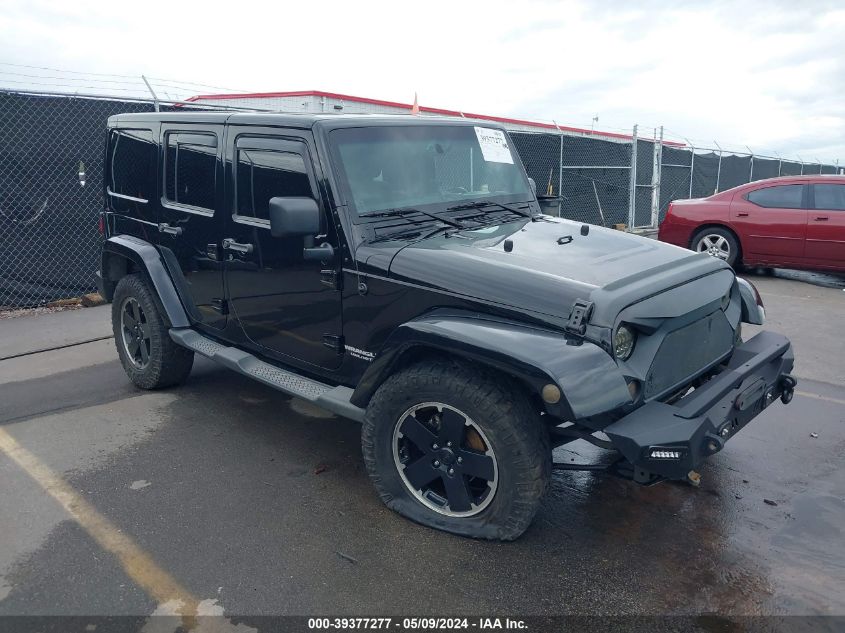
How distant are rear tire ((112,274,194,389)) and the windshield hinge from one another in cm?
319

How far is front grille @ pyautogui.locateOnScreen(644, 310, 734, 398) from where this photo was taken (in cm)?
315

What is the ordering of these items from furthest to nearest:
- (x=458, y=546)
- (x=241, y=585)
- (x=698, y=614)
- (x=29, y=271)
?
(x=29, y=271) < (x=458, y=546) < (x=241, y=585) < (x=698, y=614)

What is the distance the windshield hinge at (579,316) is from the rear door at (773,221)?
799cm

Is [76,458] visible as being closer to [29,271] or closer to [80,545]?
[80,545]

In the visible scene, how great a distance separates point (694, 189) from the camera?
18.6m

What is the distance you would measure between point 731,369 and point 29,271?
770 centimetres

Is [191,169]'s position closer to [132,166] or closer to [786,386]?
[132,166]

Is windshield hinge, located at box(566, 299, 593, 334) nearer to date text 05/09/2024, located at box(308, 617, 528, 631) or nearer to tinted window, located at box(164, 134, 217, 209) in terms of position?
date text 05/09/2024, located at box(308, 617, 528, 631)

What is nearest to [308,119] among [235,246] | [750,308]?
[235,246]

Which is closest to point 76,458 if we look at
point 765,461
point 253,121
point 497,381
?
point 253,121

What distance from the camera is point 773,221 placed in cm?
972

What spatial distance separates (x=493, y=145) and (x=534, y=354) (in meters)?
2.11

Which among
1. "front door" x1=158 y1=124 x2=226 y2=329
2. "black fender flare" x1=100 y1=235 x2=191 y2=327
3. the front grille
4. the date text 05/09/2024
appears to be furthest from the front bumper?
"black fender flare" x1=100 y1=235 x2=191 y2=327

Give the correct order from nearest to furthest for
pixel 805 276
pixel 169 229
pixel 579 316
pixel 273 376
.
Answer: pixel 579 316, pixel 273 376, pixel 169 229, pixel 805 276
